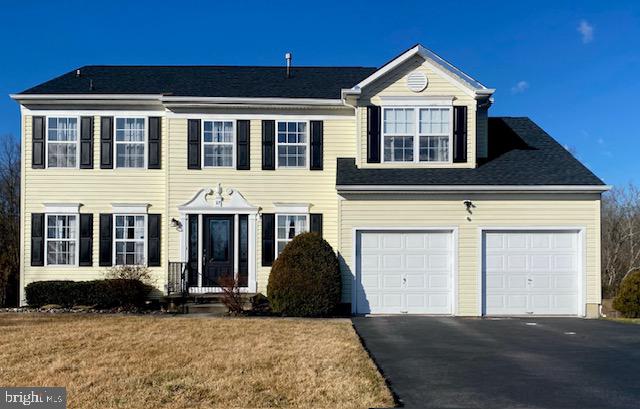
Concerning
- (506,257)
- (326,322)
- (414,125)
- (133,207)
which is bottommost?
(326,322)

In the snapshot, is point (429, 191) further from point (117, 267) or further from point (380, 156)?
point (117, 267)

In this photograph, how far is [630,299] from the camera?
16031 mm

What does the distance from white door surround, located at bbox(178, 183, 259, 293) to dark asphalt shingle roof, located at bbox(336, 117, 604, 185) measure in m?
3.06

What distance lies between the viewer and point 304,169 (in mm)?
17734

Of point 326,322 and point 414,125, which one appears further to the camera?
point 414,125

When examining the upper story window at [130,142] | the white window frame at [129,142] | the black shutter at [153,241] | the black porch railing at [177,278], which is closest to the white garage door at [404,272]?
the black porch railing at [177,278]

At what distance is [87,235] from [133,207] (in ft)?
5.21

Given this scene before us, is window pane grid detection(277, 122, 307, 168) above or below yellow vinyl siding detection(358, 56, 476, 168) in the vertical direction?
below

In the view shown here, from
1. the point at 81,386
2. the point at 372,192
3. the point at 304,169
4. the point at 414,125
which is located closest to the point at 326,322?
the point at 372,192

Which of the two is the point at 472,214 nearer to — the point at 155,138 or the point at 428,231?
the point at 428,231

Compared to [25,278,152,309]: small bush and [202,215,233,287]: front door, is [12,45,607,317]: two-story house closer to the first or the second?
[202,215,233,287]: front door

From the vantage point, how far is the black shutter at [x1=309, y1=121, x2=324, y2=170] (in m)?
17.7

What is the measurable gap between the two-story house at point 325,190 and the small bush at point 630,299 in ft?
2.19

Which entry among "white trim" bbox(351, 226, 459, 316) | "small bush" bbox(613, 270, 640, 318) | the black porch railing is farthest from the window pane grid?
"small bush" bbox(613, 270, 640, 318)
